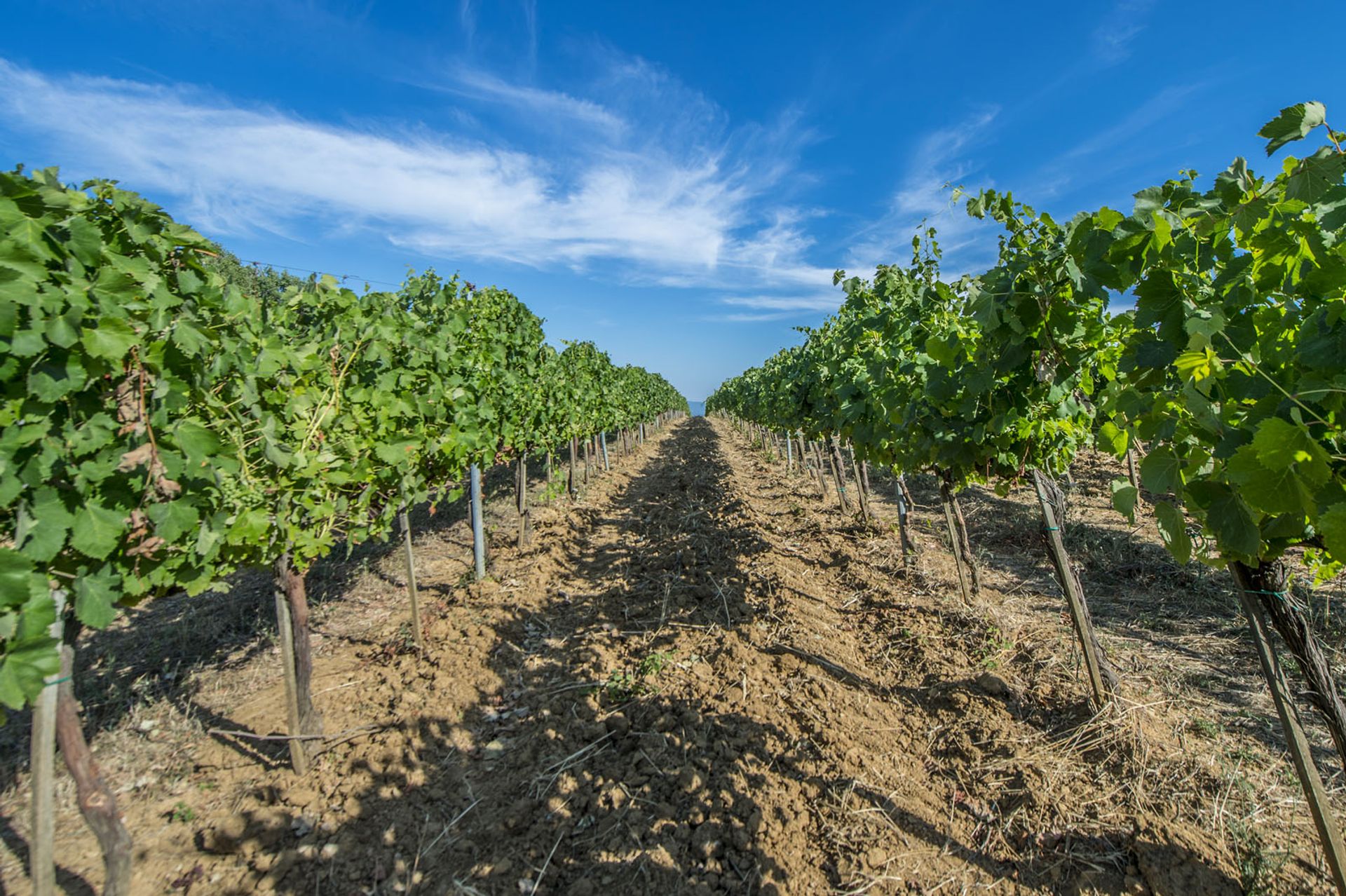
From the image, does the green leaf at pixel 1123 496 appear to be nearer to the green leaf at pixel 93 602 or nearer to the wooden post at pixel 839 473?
the green leaf at pixel 93 602

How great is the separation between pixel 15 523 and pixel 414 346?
3368mm

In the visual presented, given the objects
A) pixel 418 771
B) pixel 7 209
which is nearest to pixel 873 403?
pixel 418 771

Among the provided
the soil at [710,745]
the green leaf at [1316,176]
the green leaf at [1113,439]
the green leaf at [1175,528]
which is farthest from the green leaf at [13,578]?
the green leaf at [1113,439]

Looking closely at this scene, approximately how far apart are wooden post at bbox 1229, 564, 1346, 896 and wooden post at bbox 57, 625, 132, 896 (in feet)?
15.1

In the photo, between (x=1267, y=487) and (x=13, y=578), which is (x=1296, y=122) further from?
(x=13, y=578)

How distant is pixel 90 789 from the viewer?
8.34ft

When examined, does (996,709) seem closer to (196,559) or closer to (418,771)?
(418,771)

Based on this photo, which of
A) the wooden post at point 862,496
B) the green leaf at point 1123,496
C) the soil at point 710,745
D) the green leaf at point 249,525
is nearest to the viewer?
the green leaf at point 1123,496

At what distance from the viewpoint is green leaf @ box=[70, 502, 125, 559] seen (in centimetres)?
216

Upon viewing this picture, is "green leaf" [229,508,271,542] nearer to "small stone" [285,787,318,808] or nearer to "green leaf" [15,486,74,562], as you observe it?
"green leaf" [15,486,74,562]

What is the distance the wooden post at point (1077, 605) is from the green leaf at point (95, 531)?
4805 millimetres

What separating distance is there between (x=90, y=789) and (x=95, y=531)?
1.27 meters

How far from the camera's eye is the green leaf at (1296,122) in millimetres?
1386

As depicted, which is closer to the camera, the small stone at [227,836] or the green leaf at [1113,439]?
the green leaf at [1113,439]
